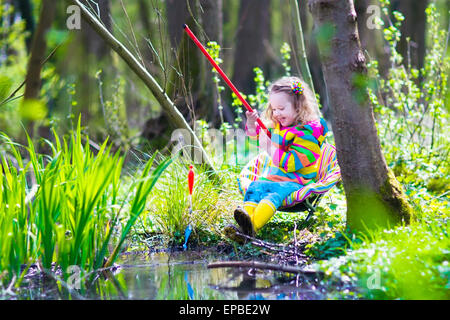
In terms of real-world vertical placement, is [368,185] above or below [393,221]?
above

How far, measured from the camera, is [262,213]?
354 centimetres

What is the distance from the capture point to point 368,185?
3.23m

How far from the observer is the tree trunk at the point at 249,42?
12406 mm

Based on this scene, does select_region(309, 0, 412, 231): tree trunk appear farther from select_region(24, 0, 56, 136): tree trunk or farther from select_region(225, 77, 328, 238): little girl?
select_region(24, 0, 56, 136): tree trunk

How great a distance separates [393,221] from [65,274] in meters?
1.96

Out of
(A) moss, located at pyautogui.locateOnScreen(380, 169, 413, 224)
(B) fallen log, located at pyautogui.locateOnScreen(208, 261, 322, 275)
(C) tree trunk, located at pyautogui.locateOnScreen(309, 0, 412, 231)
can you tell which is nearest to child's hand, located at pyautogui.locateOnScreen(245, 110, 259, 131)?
(C) tree trunk, located at pyautogui.locateOnScreen(309, 0, 412, 231)

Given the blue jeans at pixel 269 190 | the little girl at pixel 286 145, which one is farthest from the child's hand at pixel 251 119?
the blue jeans at pixel 269 190

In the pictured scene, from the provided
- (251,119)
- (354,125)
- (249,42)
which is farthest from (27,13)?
(354,125)

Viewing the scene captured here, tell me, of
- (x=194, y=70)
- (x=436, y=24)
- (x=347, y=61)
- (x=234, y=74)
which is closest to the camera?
(x=347, y=61)

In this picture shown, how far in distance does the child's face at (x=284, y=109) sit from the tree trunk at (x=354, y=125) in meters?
0.72

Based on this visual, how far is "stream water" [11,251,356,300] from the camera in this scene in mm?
2646

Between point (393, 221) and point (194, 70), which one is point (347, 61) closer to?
point (393, 221)
